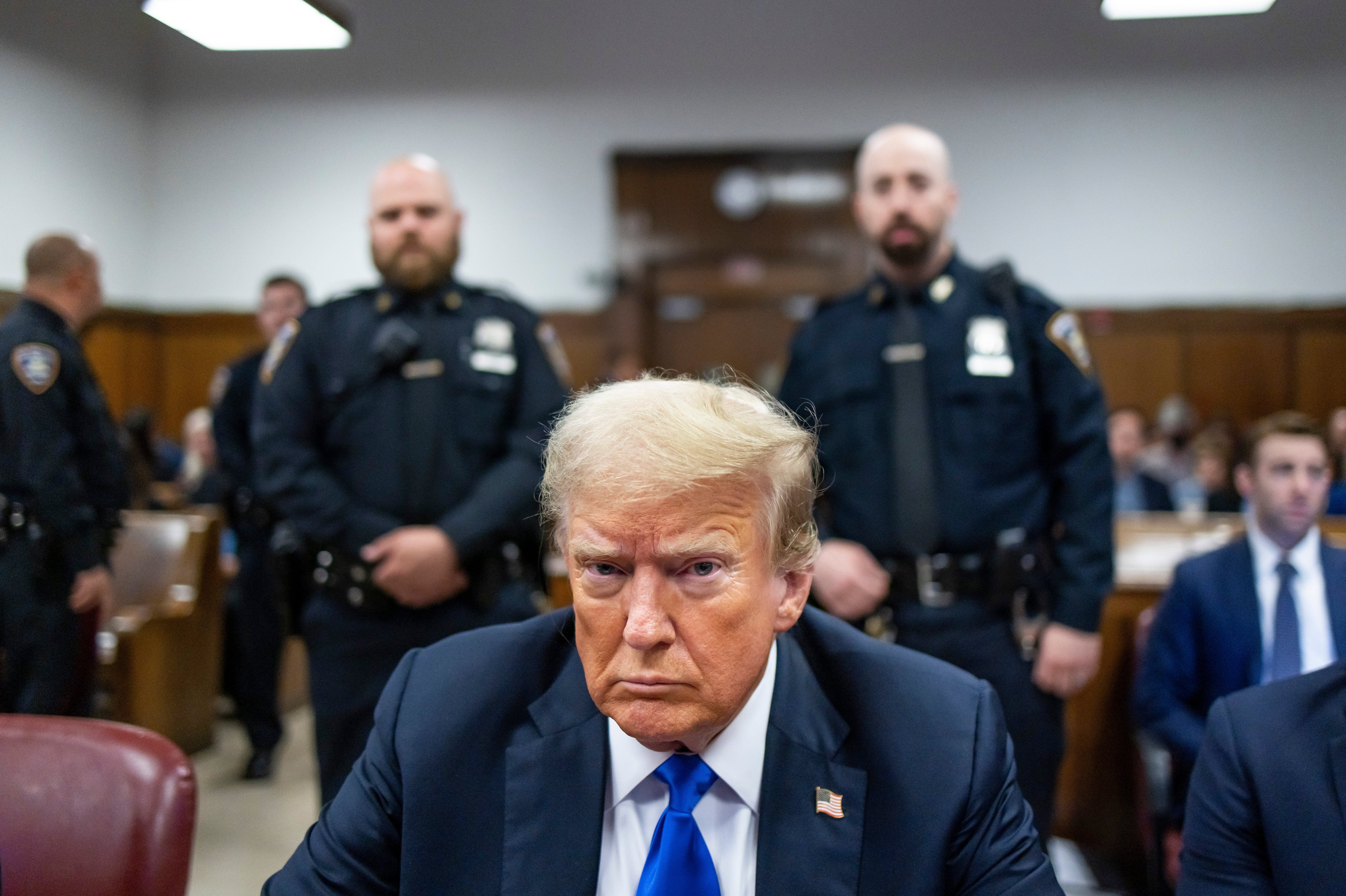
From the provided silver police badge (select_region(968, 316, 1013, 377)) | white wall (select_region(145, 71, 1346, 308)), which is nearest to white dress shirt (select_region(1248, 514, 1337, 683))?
silver police badge (select_region(968, 316, 1013, 377))

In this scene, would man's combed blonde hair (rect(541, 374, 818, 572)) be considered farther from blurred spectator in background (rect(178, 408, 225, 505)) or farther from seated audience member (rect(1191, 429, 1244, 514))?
seated audience member (rect(1191, 429, 1244, 514))

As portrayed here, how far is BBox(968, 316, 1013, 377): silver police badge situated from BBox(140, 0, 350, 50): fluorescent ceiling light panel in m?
1.62

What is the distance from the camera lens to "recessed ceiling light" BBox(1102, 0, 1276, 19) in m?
2.11

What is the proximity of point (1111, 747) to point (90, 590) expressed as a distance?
106 inches

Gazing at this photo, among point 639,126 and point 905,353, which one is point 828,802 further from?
point 639,126

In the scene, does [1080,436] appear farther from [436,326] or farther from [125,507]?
[125,507]

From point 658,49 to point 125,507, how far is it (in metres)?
2.02

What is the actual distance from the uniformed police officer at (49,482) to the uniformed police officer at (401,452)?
46cm

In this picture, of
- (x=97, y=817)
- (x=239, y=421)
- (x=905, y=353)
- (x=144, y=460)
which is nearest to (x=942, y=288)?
(x=905, y=353)

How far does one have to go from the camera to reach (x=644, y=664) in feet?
3.12

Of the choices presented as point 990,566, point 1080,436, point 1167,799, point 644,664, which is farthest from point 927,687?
point 1167,799

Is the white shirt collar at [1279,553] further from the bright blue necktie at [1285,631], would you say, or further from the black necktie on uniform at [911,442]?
the black necktie on uniform at [911,442]

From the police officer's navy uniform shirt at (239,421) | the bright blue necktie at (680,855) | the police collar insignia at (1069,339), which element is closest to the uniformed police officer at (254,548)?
the police officer's navy uniform shirt at (239,421)

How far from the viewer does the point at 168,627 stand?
12.4ft
